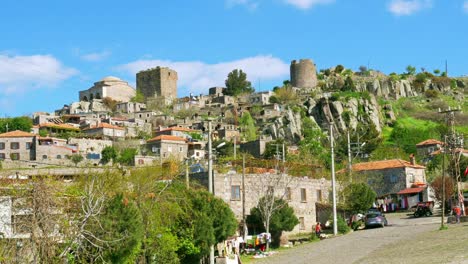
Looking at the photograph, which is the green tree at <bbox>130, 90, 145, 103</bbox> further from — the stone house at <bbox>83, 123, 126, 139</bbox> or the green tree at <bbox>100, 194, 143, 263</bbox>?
the green tree at <bbox>100, 194, 143, 263</bbox>

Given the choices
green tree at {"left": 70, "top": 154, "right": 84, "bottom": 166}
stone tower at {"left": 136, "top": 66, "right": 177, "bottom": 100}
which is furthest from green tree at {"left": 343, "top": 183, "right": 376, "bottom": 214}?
stone tower at {"left": 136, "top": 66, "right": 177, "bottom": 100}

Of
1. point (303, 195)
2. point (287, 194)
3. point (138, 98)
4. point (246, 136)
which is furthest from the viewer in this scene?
point (138, 98)

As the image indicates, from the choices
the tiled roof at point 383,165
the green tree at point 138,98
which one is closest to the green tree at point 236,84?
the green tree at point 138,98

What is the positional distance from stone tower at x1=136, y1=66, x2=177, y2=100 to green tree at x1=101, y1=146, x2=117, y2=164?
6019 cm

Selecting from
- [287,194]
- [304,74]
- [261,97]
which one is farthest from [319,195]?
[304,74]

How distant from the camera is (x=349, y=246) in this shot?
37562 millimetres

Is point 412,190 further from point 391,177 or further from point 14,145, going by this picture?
point 14,145

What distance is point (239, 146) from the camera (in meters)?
98.6

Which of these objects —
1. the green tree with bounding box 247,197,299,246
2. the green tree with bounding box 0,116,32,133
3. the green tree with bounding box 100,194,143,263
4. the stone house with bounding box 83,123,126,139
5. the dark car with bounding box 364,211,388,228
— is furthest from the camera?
the green tree with bounding box 0,116,32,133

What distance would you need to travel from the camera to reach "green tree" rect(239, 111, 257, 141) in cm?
11319

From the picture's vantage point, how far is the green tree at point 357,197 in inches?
2052

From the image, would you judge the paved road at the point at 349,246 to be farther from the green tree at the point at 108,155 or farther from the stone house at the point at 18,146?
the stone house at the point at 18,146

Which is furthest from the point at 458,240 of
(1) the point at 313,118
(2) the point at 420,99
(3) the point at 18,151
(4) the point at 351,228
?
(2) the point at 420,99

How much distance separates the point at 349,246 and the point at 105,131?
7910 centimetres
